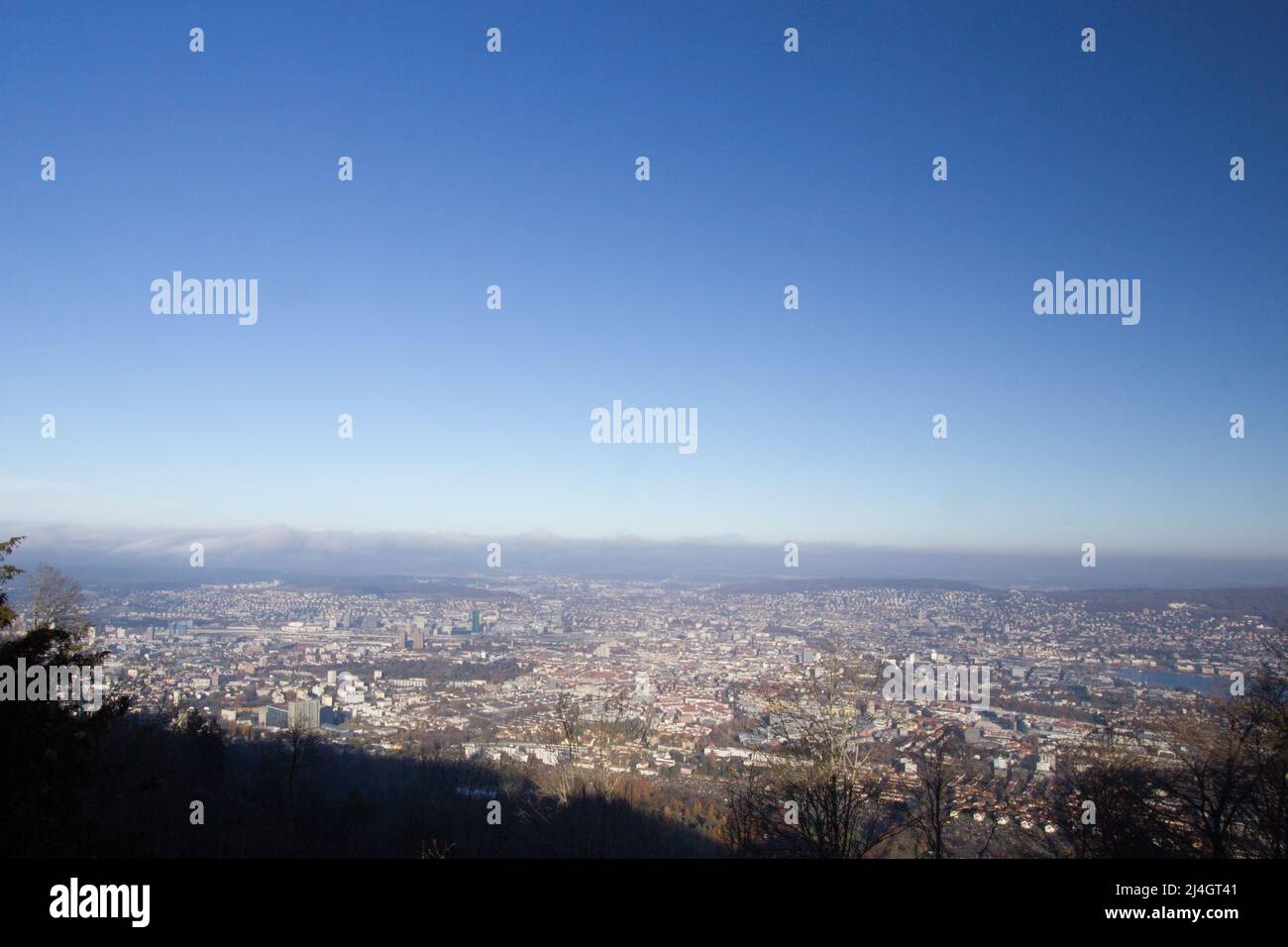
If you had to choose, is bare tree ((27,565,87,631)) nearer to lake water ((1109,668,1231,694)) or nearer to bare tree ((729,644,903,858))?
bare tree ((729,644,903,858))

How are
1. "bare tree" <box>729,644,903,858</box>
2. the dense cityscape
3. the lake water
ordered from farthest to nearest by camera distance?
1. the lake water
2. the dense cityscape
3. "bare tree" <box>729,644,903,858</box>

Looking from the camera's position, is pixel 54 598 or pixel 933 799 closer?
pixel 933 799

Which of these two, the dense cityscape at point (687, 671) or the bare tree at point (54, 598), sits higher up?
the bare tree at point (54, 598)

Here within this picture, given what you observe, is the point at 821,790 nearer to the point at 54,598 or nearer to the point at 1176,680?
the point at 1176,680

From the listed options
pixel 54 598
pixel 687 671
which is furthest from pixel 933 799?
pixel 54 598

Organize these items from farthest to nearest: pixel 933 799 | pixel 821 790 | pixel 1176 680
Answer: pixel 1176 680 → pixel 933 799 → pixel 821 790

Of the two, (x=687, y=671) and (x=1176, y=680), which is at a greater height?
(x=1176, y=680)

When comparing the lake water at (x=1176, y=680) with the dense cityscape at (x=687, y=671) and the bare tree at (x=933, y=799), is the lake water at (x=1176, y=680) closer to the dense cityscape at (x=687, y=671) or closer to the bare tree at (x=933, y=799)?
the dense cityscape at (x=687, y=671)

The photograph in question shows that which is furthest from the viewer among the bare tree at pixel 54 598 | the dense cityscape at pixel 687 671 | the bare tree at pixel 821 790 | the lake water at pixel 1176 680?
the bare tree at pixel 54 598

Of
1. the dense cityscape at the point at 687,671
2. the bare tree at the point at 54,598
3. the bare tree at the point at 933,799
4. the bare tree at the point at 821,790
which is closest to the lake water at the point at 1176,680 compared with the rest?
the dense cityscape at the point at 687,671

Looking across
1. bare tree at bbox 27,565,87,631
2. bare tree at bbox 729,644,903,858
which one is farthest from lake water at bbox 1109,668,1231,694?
bare tree at bbox 27,565,87,631

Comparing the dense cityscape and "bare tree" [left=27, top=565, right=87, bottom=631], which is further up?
"bare tree" [left=27, top=565, right=87, bottom=631]
